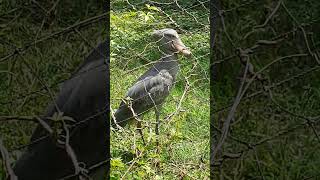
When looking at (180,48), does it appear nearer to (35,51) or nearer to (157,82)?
(157,82)

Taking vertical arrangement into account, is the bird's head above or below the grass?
above

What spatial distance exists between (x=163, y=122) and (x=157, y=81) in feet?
0.96

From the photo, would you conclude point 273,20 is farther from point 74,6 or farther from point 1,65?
point 1,65

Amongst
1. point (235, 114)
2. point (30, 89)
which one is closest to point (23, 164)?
point (30, 89)

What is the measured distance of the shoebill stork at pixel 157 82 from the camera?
1593 millimetres

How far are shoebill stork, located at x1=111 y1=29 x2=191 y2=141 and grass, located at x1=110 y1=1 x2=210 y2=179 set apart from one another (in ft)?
0.09

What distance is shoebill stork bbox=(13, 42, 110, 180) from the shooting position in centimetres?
97

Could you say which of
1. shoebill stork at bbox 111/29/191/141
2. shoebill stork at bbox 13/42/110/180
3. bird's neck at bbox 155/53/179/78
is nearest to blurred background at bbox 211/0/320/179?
shoebill stork at bbox 13/42/110/180

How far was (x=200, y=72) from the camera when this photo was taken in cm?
171

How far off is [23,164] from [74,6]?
0.28 metres

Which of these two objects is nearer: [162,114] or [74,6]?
[74,6]

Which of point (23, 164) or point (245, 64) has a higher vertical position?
point (245, 64)

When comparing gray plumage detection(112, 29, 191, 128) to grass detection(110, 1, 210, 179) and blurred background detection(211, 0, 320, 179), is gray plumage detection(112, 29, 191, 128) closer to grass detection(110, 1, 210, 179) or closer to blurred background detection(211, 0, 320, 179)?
grass detection(110, 1, 210, 179)

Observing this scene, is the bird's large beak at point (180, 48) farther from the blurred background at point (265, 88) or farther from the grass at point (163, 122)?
the blurred background at point (265, 88)
